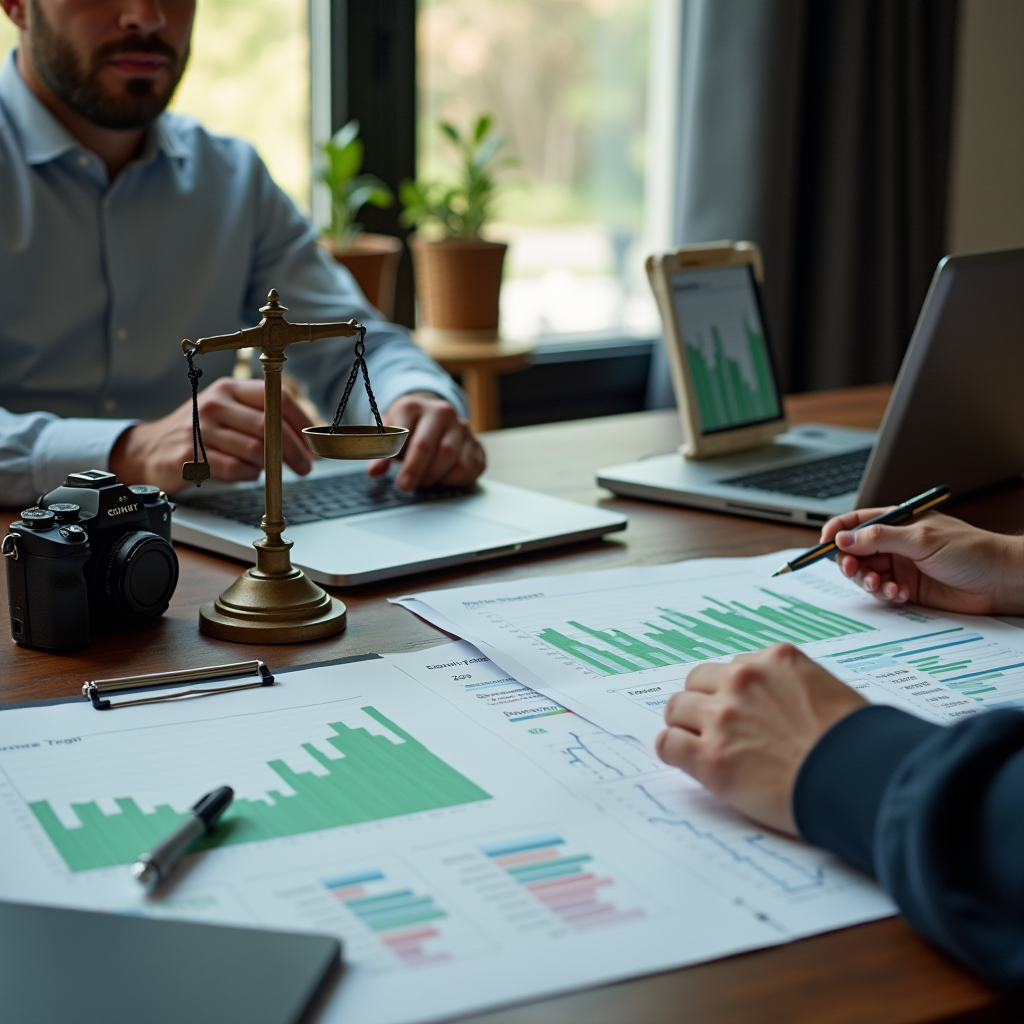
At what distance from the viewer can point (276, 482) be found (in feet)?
2.83

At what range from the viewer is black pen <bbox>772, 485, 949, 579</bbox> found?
3.39 feet

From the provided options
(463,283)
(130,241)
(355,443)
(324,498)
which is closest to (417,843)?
(355,443)

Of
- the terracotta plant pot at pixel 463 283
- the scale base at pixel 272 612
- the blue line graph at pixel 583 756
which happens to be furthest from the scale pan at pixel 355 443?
the terracotta plant pot at pixel 463 283

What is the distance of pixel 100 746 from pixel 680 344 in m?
0.94

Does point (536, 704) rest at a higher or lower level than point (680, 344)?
lower

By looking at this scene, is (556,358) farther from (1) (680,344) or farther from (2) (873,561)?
(2) (873,561)

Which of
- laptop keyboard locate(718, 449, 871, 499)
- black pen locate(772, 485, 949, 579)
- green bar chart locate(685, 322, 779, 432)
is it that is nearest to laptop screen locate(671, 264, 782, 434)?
green bar chart locate(685, 322, 779, 432)

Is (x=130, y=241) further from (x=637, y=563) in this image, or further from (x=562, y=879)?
(x=562, y=879)

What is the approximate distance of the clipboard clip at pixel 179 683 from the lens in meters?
0.76

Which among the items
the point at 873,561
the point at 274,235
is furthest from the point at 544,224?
the point at 873,561

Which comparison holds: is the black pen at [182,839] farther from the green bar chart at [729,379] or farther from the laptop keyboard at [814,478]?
the green bar chart at [729,379]

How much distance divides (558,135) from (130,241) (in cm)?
171

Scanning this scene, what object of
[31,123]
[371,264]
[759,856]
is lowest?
[759,856]

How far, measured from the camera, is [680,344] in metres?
1.46
